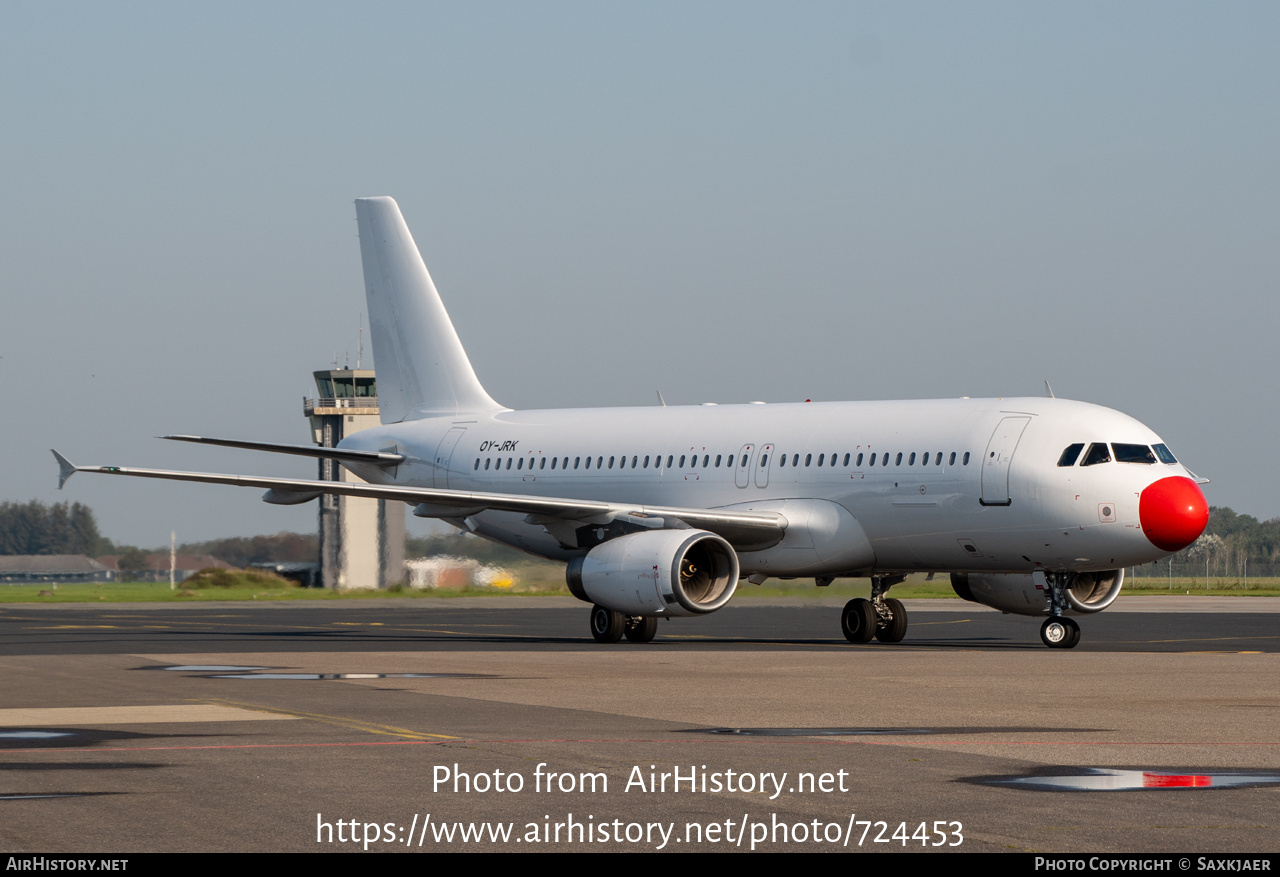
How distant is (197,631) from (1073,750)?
24.4m

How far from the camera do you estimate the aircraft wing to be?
1244 inches

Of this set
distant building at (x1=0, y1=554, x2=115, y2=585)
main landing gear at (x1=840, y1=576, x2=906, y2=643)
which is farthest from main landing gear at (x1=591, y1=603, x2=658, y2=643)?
distant building at (x1=0, y1=554, x2=115, y2=585)

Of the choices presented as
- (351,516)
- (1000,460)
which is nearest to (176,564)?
(351,516)

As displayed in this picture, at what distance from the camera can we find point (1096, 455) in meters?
29.2

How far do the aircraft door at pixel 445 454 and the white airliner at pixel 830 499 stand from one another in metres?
0.73

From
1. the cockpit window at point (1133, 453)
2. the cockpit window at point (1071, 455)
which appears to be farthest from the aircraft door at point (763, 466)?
the cockpit window at point (1133, 453)

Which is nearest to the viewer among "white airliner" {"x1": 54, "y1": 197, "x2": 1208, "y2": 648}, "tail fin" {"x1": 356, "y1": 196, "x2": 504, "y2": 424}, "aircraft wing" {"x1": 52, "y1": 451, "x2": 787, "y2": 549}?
"white airliner" {"x1": 54, "y1": 197, "x2": 1208, "y2": 648}

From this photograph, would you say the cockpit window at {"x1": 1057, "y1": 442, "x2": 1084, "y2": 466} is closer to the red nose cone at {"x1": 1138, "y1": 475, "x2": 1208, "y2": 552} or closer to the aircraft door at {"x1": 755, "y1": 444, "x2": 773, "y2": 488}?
the red nose cone at {"x1": 1138, "y1": 475, "x2": 1208, "y2": 552}

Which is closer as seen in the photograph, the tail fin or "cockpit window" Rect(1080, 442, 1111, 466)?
"cockpit window" Rect(1080, 442, 1111, 466)

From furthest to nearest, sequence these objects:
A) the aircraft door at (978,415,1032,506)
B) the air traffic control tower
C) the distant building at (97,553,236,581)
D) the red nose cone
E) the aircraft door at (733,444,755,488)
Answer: the distant building at (97,553,236,581) < the air traffic control tower < the aircraft door at (733,444,755,488) < the aircraft door at (978,415,1032,506) < the red nose cone

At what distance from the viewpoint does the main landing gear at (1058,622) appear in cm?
2883

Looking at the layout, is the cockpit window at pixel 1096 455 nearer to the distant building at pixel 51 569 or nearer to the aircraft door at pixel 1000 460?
the aircraft door at pixel 1000 460

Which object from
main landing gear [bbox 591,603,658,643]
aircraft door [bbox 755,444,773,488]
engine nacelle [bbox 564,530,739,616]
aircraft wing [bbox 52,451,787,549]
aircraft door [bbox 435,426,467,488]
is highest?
aircraft door [bbox 435,426,467,488]

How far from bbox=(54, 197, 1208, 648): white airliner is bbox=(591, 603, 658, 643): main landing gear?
0.12 feet
